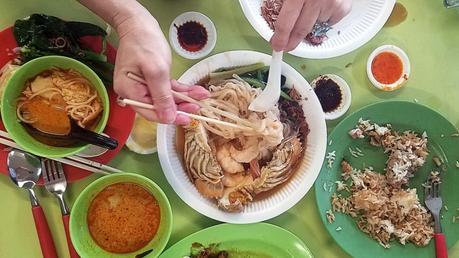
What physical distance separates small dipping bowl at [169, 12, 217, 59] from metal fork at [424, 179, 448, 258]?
0.83m

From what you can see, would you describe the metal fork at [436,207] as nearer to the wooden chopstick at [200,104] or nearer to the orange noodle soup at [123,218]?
the wooden chopstick at [200,104]

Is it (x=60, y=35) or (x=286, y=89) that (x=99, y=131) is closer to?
(x=60, y=35)

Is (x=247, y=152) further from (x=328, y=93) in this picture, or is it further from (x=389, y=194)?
(x=389, y=194)

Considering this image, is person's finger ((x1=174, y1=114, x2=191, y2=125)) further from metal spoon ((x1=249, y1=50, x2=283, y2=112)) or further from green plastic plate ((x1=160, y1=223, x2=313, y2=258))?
green plastic plate ((x1=160, y1=223, x2=313, y2=258))

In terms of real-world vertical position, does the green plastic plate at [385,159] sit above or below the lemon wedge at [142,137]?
below

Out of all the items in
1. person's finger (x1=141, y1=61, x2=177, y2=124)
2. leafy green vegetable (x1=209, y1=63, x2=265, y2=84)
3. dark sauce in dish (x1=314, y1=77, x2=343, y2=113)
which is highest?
person's finger (x1=141, y1=61, x2=177, y2=124)

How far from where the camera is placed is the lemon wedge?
5.70 ft

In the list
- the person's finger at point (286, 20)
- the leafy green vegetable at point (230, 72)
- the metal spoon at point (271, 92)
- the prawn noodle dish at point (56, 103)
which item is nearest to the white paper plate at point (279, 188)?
the leafy green vegetable at point (230, 72)

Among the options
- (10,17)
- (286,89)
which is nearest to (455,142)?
(286,89)

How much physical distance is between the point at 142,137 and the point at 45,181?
308 mm

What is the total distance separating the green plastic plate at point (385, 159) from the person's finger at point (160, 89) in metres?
0.61

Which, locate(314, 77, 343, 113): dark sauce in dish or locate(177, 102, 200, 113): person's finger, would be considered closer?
locate(177, 102, 200, 113): person's finger

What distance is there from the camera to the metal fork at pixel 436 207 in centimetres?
180

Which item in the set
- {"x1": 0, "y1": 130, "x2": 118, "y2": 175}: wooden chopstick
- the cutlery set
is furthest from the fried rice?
the cutlery set
